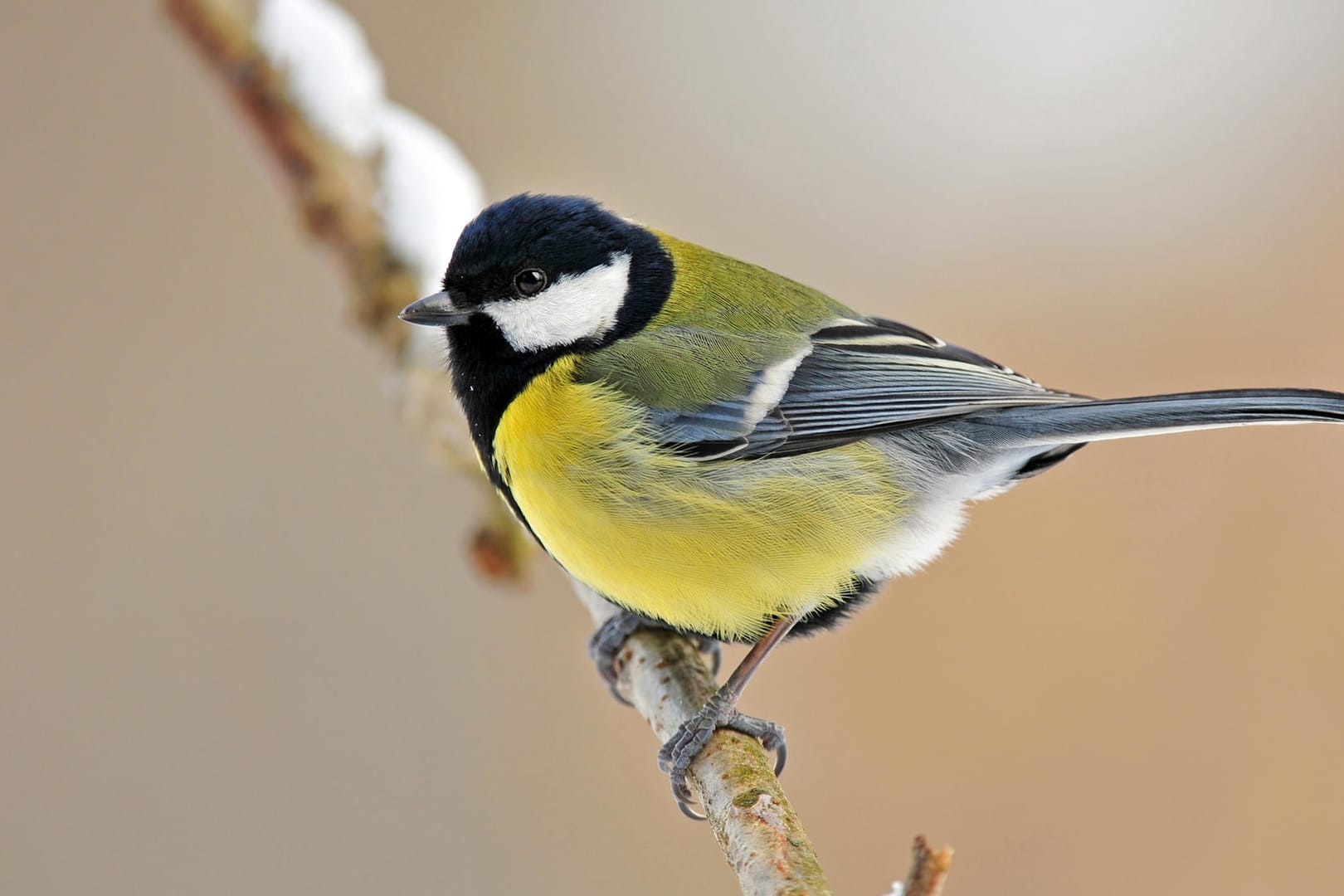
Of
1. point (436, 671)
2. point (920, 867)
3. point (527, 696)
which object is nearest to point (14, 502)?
point (436, 671)

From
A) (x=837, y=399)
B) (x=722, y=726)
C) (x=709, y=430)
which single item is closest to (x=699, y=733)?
(x=722, y=726)

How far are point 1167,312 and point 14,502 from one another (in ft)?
10.6

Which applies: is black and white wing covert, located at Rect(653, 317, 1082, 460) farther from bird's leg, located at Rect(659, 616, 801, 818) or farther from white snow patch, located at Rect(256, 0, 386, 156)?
white snow patch, located at Rect(256, 0, 386, 156)

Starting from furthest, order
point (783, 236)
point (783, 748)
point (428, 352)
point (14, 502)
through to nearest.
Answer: point (783, 236) < point (14, 502) < point (428, 352) < point (783, 748)

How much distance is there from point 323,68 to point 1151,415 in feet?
5.31

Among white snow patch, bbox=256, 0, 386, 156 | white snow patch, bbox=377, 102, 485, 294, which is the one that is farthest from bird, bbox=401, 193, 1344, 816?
white snow patch, bbox=256, 0, 386, 156

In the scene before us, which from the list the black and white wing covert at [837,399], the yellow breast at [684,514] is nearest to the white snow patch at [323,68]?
the yellow breast at [684,514]

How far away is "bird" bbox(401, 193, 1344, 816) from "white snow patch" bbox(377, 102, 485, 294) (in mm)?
398

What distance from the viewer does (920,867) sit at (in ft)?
3.26

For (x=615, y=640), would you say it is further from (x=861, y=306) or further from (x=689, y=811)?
(x=861, y=306)

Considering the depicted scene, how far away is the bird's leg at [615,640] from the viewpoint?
1.94 m

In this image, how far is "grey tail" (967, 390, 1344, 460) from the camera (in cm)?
156

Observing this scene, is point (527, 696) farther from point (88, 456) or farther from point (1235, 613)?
point (1235, 613)

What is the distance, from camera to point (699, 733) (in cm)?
163
